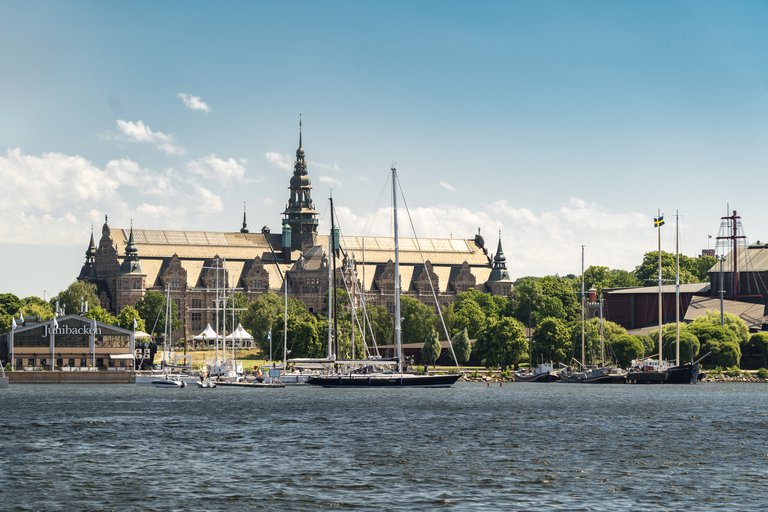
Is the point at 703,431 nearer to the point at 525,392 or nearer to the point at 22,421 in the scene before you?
the point at 22,421

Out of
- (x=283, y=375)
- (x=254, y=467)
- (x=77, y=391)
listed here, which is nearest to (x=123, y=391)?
(x=77, y=391)

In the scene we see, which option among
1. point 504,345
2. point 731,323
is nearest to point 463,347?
point 504,345

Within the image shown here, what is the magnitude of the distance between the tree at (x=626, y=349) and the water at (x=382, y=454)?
203 feet

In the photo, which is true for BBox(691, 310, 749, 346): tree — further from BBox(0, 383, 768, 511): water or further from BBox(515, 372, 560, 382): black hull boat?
BBox(0, 383, 768, 511): water

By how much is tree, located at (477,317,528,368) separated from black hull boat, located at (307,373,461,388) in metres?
42.7

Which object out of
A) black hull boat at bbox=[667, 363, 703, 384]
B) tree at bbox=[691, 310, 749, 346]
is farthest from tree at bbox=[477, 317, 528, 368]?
black hull boat at bbox=[667, 363, 703, 384]

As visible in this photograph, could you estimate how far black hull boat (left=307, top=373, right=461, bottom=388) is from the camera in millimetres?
124625

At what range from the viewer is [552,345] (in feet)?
565

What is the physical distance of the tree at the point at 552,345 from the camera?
171875mm

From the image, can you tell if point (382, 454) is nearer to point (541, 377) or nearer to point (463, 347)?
point (541, 377)

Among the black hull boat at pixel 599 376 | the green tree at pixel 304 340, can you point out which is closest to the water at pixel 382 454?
the black hull boat at pixel 599 376

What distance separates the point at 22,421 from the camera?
88.4m

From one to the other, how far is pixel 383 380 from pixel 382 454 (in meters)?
58.2

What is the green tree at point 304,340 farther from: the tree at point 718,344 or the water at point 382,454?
the water at point 382,454
